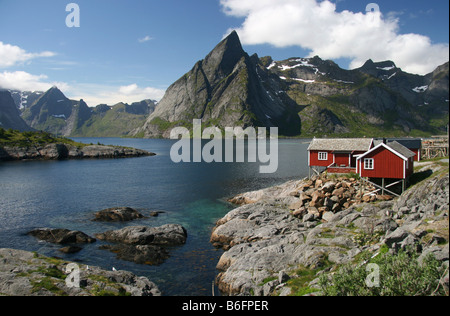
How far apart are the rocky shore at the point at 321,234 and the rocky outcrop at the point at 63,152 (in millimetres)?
123879

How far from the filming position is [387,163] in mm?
40375

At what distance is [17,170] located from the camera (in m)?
98.8

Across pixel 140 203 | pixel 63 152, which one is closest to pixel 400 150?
pixel 140 203

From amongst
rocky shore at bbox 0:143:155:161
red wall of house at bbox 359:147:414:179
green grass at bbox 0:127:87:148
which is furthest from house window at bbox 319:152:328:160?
green grass at bbox 0:127:87:148

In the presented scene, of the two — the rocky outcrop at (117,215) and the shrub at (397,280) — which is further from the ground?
the shrub at (397,280)

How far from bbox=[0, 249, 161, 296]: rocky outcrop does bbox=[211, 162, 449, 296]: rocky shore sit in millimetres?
7513

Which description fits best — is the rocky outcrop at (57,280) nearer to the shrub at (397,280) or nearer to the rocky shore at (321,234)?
the rocky shore at (321,234)

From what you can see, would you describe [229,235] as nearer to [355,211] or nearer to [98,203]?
[355,211]

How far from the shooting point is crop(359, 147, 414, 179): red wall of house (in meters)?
39.7

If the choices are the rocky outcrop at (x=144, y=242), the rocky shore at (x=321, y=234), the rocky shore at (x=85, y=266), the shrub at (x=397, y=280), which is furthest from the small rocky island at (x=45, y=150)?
the shrub at (x=397, y=280)

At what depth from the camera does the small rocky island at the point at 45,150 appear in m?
135

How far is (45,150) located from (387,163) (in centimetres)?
14796

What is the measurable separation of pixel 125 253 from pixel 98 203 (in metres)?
27.1

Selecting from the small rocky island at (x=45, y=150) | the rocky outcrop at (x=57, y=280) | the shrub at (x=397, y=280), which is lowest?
the rocky outcrop at (x=57, y=280)
